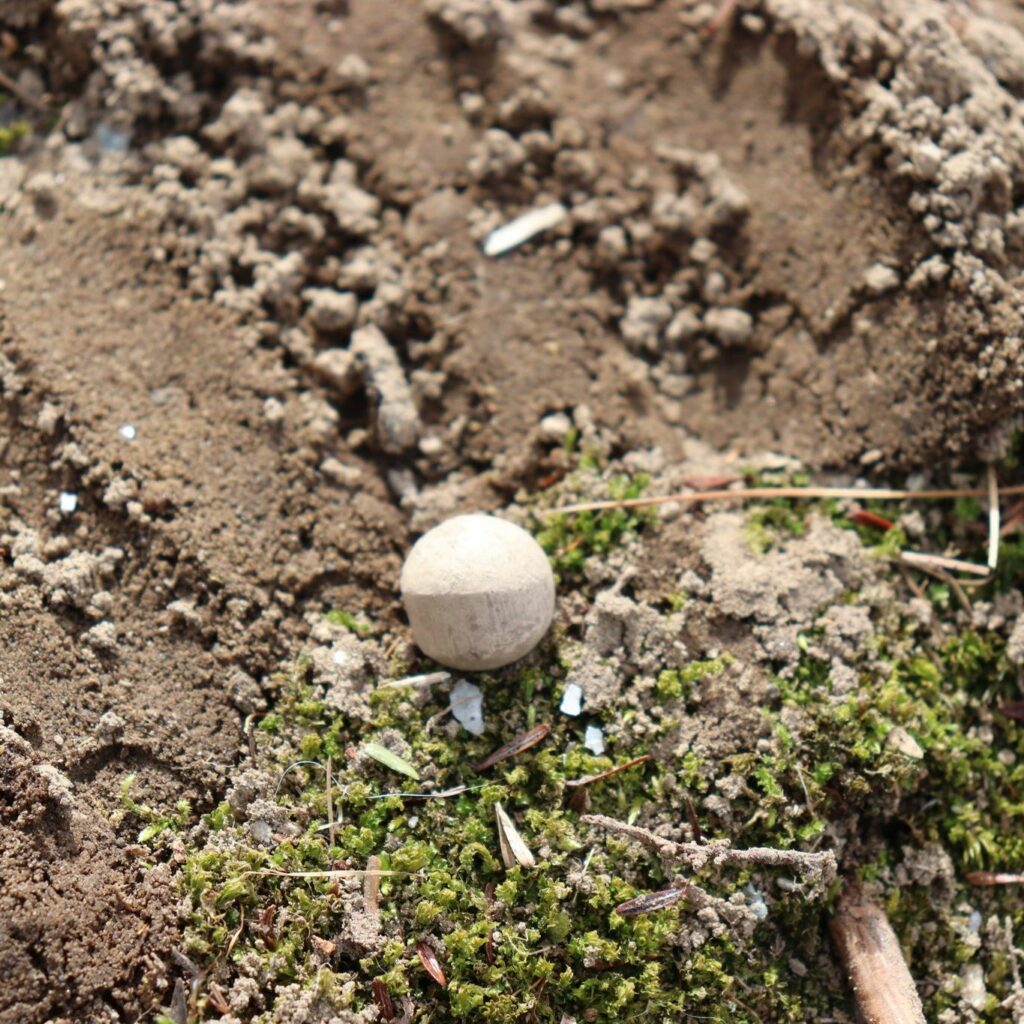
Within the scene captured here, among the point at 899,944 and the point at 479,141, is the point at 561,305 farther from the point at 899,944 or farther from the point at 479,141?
the point at 899,944

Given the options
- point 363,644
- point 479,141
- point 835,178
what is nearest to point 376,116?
point 479,141

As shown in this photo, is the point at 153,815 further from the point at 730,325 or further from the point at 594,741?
the point at 730,325

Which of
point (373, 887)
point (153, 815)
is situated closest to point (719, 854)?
point (373, 887)

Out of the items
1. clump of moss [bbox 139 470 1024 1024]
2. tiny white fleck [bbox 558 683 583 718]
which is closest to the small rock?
clump of moss [bbox 139 470 1024 1024]

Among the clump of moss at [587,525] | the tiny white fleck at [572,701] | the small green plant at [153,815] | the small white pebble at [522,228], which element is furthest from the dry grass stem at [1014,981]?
the small white pebble at [522,228]

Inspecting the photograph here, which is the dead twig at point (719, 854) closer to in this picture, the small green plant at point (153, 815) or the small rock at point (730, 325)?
the small green plant at point (153, 815)
